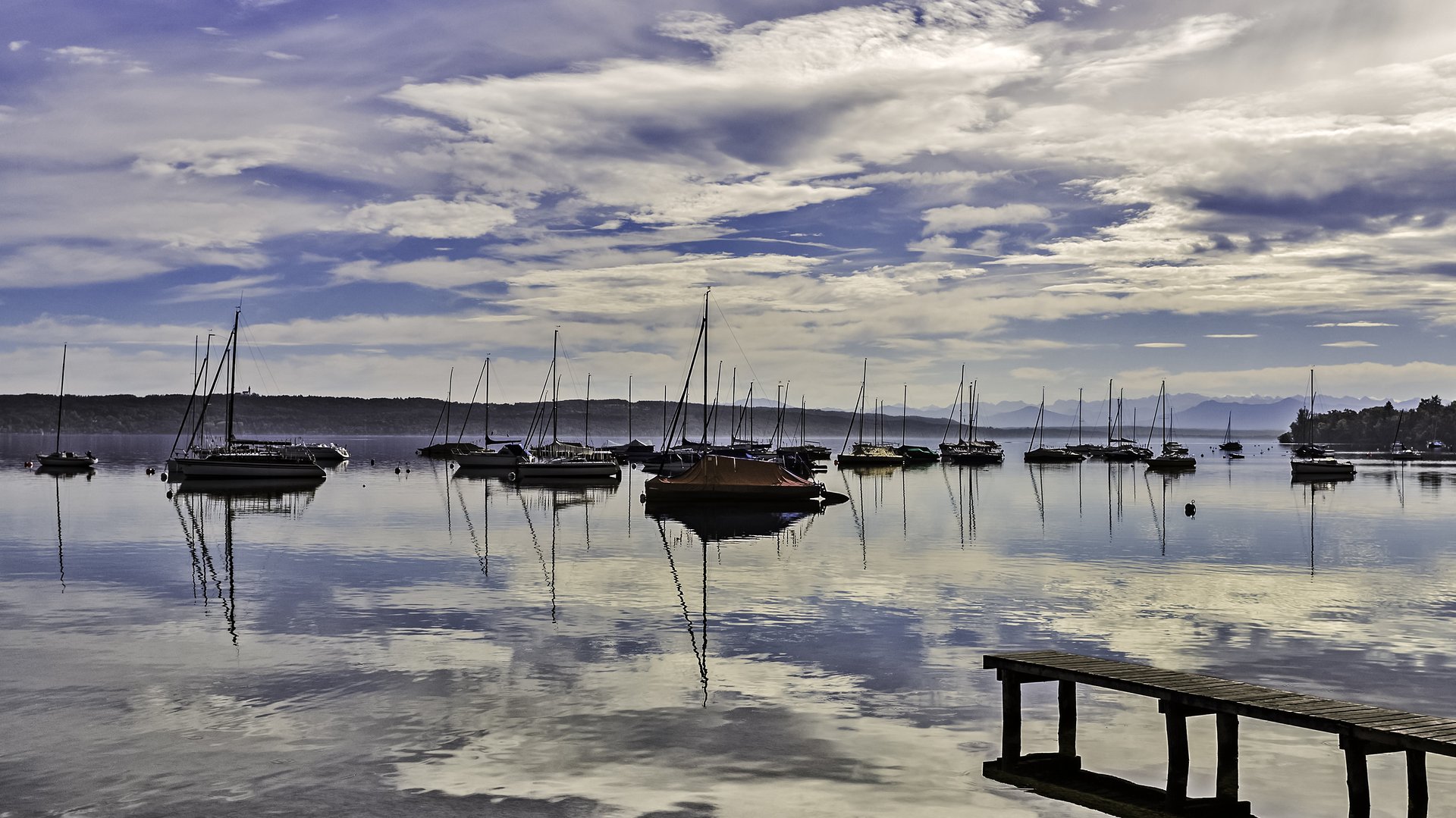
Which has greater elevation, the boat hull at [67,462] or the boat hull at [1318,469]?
the boat hull at [1318,469]

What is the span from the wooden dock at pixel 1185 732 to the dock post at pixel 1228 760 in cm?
1

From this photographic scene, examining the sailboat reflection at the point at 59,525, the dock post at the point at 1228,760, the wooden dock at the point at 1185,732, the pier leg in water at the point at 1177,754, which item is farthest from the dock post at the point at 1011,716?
the sailboat reflection at the point at 59,525

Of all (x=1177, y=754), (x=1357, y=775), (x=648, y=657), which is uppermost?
(x=1357, y=775)

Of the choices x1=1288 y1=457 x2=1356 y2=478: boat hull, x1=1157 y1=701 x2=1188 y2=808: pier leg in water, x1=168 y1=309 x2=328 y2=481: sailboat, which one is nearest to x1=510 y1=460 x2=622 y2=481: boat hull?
x1=168 y1=309 x2=328 y2=481: sailboat

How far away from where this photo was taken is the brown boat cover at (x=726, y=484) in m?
72.3

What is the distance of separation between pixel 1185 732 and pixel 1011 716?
9.33ft

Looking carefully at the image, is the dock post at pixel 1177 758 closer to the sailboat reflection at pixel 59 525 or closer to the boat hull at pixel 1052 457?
the sailboat reflection at pixel 59 525

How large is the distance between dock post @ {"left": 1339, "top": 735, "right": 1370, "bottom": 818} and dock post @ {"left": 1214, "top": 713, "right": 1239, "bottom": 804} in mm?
1528

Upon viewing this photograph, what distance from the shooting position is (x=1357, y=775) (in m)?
15.5

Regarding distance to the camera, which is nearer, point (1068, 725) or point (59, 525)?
point (1068, 725)

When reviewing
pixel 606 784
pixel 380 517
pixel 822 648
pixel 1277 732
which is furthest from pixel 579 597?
pixel 380 517

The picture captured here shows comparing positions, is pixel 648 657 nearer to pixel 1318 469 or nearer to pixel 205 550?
pixel 205 550

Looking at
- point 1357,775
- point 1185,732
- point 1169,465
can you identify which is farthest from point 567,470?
point 1357,775

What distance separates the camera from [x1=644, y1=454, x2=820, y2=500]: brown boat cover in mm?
72312
